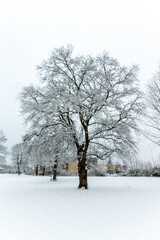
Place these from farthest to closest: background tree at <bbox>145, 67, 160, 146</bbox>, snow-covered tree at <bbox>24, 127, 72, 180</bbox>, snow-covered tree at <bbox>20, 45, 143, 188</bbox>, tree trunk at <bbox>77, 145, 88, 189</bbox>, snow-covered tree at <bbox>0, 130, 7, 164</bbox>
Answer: snow-covered tree at <bbox>0, 130, 7, 164</bbox> → tree trunk at <bbox>77, 145, 88, 189</bbox> → snow-covered tree at <bbox>24, 127, 72, 180</bbox> → snow-covered tree at <bbox>20, 45, 143, 188</bbox> → background tree at <bbox>145, 67, 160, 146</bbox>

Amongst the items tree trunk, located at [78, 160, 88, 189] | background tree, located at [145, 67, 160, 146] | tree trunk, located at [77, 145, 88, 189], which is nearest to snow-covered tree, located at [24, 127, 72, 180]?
tree trunk, located at [77, 145, 88, 189]

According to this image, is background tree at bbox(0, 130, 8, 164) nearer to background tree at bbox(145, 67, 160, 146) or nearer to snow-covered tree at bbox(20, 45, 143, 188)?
snow-covered tree at bbox(20, 45, 143, 188)

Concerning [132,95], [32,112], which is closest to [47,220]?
[32,112]

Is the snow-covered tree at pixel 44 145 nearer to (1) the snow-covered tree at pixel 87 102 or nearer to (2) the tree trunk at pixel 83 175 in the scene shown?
(1) the snow-covered tree at pixel 87 102

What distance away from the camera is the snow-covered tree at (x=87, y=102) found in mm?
12281

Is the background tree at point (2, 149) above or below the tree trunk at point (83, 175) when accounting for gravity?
above

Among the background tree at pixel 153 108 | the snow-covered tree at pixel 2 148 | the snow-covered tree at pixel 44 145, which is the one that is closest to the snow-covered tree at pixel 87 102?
the snow-covered tree at pixel 44 145

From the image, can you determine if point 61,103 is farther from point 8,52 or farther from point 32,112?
point 8,52

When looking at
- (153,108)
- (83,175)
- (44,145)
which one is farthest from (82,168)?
(153,108)

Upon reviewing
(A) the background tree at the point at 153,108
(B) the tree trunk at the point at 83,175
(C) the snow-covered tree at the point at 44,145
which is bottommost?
(B) the tree trunk at the point at 83,175

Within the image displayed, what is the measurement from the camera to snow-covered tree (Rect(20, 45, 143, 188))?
12.3 m

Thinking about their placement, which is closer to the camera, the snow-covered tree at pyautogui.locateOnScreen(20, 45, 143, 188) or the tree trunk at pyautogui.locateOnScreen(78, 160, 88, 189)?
the snow-covered tree at pyautogui.locateOnScreen(20, 45, 143, 188)

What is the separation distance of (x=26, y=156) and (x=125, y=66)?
1001 centimetres

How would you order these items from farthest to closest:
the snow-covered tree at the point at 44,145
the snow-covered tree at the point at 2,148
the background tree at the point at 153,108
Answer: the snow-covered tree at the point at 2,148
the snow-covered tree at the point at 44,145
the background tree at the point at 153,108
